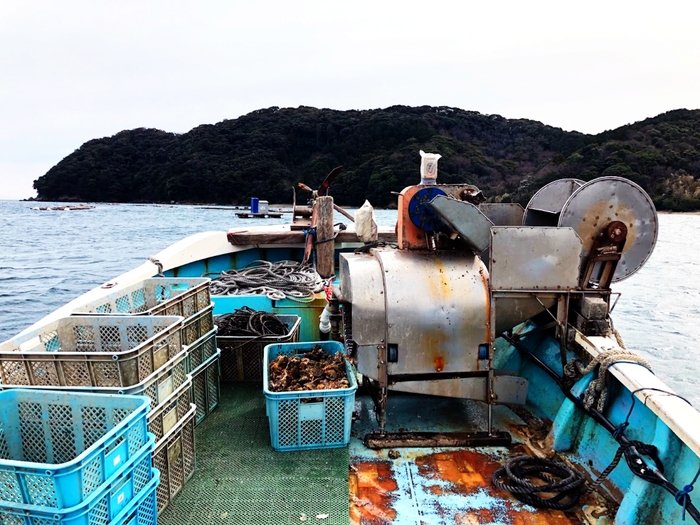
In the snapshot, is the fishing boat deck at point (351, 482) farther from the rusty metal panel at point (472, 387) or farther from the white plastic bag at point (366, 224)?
the white plastic bag at point (366, 224)

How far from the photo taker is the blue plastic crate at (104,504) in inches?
68.6

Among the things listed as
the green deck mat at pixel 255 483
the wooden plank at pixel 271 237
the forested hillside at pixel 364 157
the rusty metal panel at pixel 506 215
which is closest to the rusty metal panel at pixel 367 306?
the green deck mat at pixel 255 483

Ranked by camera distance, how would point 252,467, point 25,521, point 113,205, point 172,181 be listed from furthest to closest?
point 113,205, point 172,181, point 252,467, point 25,521

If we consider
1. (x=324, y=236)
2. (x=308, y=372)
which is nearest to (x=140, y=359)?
(x=308, y=372)

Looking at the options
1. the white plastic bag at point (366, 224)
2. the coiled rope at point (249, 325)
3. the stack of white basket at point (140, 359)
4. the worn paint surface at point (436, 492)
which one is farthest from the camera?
the coiled rope at point (249, 325)

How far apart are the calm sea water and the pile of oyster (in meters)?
7.08

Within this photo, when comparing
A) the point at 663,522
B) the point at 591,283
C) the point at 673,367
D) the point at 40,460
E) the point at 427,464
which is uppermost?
the point at 591,283

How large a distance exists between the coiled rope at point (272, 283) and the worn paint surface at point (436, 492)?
247 cm

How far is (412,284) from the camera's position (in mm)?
3379

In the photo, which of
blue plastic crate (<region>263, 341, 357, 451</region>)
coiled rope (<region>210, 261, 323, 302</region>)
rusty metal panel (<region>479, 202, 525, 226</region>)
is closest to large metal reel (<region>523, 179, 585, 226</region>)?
rusty metal panel (<region>479, 202, 525, 226</region>)

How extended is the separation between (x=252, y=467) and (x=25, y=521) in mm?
1574

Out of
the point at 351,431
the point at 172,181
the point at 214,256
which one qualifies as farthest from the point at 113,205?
the point at 351,431

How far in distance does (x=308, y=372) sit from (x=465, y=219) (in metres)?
1.68

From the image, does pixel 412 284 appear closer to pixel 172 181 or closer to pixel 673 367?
pixel 673 367
